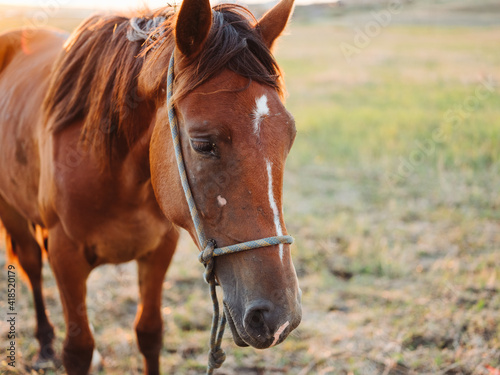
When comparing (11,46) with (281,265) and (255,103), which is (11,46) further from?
(281,265)

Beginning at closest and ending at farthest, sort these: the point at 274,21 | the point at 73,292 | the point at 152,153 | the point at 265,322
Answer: the point at 265,322 → the point at 152,153 → the point at 274,21 → the point at 73,292

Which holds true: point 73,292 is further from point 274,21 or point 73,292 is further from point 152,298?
point 274,21

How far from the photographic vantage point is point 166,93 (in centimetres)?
172

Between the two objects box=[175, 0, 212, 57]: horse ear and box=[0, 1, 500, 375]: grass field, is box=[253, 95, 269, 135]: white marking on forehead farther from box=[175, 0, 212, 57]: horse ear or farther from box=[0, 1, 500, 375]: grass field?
box=[0, 1, 500, 375]: grass field

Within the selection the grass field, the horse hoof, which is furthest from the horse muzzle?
the horse hoof

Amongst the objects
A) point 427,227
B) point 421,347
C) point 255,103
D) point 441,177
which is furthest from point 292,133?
point 441,177

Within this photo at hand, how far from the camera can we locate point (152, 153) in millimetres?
1783

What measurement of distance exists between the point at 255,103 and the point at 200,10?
40cm

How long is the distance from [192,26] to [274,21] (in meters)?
0.47

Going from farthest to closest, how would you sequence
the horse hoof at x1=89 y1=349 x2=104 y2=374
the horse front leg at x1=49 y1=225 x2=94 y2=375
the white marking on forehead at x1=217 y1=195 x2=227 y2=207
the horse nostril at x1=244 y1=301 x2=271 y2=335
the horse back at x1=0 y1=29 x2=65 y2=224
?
the horse hoof at x1=89 y1=349 x2=104 y2=374 → the horse back at x1=0 y1=29 x2=65 y2=224 → the horse front leg at x1=49 y1=225 x2=94 y2=375 → the white marking on forehead at x1=217 y1=195 x2=227 y2=207 → the horse nostril at x1=244 y1=301 x2=271 y2=335

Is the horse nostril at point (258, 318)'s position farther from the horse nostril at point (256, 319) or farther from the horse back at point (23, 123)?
the horse back at point (23, 123)

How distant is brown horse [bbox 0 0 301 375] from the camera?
4.86ft

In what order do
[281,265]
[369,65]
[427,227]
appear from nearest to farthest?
[281,265]
[427,227]
[369,65]

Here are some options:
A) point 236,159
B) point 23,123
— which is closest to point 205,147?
point 236,159
